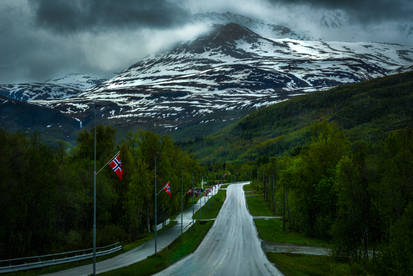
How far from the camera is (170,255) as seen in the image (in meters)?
42.5

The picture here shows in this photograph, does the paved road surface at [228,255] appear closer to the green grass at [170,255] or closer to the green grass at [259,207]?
the green grass at [170,255]

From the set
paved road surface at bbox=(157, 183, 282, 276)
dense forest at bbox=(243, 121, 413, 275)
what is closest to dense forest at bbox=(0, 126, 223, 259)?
paved road surface at bbox=(157, 183, 282, 276)

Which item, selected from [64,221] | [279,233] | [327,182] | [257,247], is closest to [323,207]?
[327,182]

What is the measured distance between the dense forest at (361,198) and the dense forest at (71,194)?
22668mm

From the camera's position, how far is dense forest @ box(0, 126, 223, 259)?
4000cm

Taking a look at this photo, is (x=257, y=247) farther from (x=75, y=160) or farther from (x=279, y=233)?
(x=75, y=160)

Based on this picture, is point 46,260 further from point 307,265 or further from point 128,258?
point 307,265

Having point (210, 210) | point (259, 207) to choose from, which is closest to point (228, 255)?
point (210, 210)

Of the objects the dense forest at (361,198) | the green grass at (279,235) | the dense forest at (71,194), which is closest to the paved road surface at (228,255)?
the green grass at (279,235)

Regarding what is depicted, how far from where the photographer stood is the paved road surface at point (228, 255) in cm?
3492

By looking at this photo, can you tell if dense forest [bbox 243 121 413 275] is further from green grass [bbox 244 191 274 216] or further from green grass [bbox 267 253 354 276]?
green grass [bbox 244 191 274 216]

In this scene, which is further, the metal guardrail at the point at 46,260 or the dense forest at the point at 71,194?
the dense forest at the point at 71,194

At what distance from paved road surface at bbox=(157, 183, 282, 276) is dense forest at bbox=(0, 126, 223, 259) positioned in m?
10.9

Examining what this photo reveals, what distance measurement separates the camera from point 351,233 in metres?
43.9
